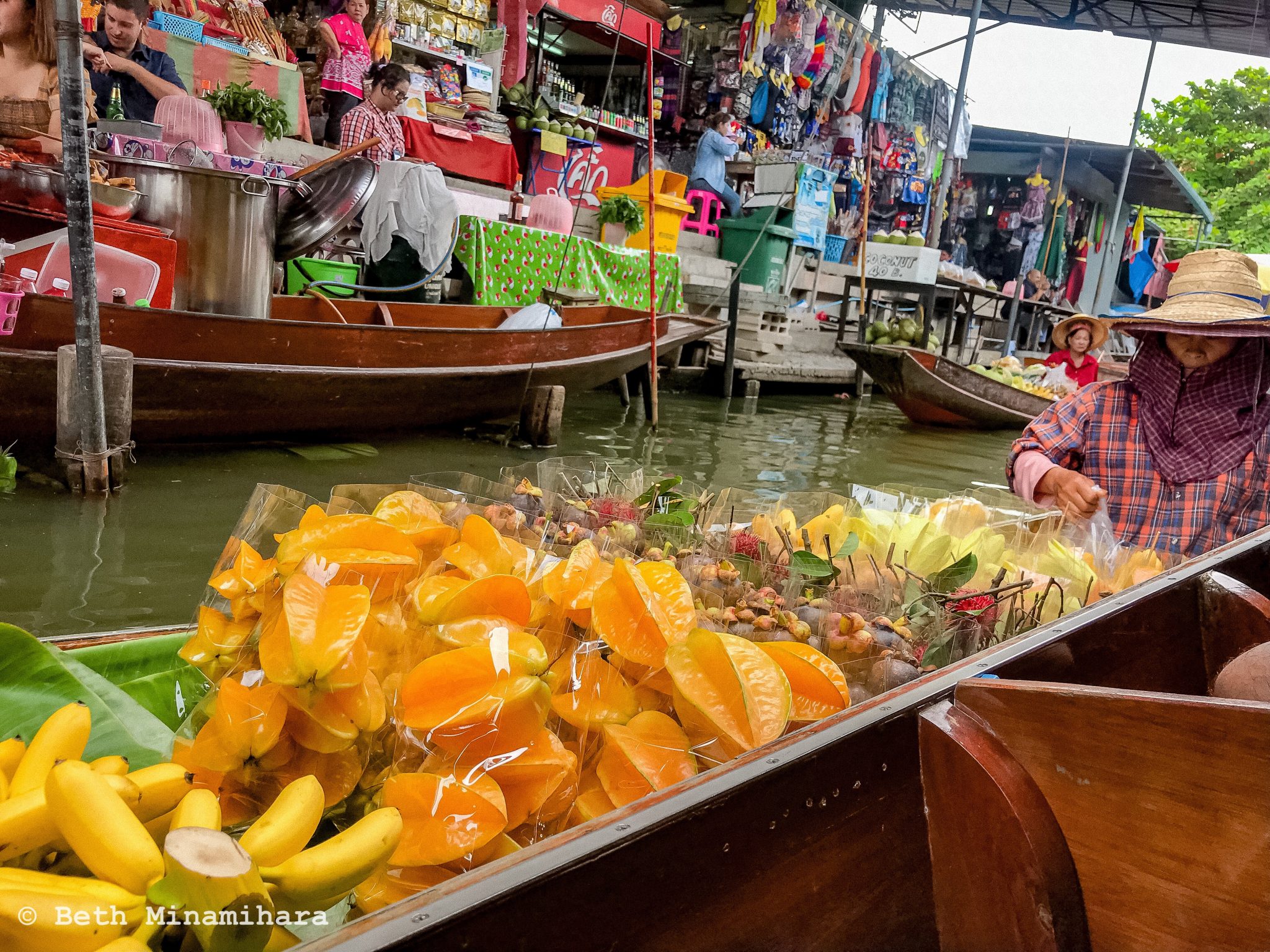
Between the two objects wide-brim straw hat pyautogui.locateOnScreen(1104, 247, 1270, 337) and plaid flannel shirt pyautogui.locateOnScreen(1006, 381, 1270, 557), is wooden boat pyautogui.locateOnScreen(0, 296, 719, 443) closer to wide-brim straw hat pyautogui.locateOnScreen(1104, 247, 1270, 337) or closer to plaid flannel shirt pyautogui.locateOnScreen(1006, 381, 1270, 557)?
plaid flannel shirt pyautogui.locateOnScreen(1006, 381, 1270, 557)

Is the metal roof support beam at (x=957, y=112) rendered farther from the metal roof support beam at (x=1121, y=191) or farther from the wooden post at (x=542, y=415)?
the wooden post at (x=542, y=415)

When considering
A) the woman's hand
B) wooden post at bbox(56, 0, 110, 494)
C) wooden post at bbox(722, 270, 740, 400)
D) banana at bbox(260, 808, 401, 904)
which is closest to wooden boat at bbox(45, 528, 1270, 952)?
banana at bbox(260, 808, 401, 904)

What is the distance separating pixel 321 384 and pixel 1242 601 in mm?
4705

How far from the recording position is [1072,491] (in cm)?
252

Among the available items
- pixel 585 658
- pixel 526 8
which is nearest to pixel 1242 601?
pixel 585 658

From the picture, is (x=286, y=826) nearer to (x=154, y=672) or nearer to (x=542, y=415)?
(x=154, y=672)

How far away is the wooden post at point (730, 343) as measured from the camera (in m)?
10.1

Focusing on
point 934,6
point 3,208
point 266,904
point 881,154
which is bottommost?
point 266,904

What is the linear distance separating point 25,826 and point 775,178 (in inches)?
510

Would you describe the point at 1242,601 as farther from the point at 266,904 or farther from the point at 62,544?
the point at 62,544

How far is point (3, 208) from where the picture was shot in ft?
14.0

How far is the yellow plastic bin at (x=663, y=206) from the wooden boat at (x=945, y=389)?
2500 millimetres

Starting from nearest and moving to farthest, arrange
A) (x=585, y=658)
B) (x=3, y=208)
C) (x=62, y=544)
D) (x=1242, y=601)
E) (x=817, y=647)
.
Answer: (x=585, y=658) < (x=817, y=647) < (x=1242, y=601) < (x=62, y=544) < (x=3, y=208)

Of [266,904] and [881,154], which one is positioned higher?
[881,154]
